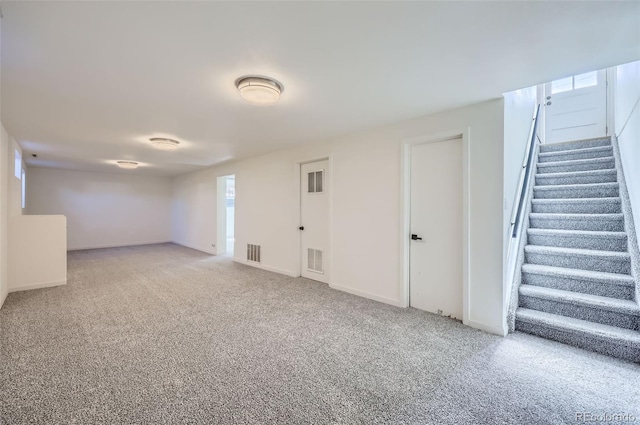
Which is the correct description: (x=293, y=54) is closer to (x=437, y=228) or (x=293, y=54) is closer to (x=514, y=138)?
(x=437, y=228)

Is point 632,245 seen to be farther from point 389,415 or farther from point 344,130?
point 344,130

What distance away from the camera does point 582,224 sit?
327cm

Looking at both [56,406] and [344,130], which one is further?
[344,130]

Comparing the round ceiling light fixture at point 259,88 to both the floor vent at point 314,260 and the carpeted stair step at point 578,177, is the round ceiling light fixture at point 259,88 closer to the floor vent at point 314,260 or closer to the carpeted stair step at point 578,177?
the floor vent at point 314,260

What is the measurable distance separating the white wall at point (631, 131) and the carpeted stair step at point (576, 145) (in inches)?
12.0

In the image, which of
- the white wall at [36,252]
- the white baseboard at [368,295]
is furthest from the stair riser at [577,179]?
the white wall at [36,252]

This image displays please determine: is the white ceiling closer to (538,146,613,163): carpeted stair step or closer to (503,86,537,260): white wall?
(503,86,537,260): white wall

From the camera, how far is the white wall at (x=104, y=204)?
24.5 feet

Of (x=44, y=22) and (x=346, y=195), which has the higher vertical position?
(x=44, y=22)

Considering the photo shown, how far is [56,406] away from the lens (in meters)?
1.69

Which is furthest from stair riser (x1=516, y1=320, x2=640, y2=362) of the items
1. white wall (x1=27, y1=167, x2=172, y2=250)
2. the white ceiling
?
white wall (x1=27, y1=167, x2=172, y2=250)

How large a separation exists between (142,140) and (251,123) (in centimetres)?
218

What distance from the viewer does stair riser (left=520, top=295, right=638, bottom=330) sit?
2.39 metres

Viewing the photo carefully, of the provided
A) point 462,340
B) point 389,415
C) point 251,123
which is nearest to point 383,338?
point 462,340
